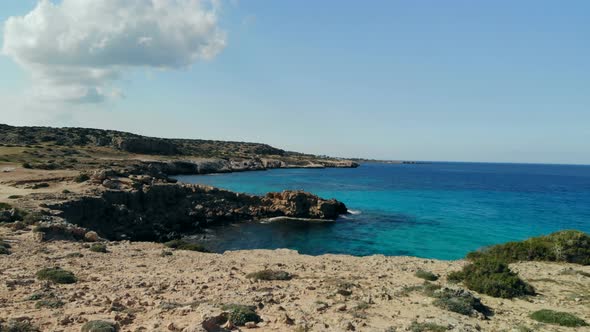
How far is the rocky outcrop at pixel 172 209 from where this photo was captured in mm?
32281

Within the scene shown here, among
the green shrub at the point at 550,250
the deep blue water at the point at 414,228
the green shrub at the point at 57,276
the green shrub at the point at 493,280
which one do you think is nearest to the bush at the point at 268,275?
the green shrub at the point at 57,276

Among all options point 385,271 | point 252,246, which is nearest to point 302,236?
point 252,246

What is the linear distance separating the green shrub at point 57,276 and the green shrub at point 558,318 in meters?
15.1

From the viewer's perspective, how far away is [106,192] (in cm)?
3556

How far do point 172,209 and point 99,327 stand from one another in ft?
114

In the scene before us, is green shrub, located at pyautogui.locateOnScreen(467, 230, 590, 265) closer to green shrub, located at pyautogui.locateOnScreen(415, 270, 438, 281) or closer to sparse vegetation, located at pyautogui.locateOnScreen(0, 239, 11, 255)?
green shrub, located at pyautogui.locateOnScreen(415, 270, 438, 281)

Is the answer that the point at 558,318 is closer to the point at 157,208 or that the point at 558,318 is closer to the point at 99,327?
the point at 99,327

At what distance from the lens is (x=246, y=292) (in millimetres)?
11953

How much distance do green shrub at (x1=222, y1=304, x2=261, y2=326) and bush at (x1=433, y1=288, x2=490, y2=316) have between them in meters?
5.91

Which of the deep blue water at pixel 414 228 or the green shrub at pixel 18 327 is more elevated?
the green shrub at pixel 18 327

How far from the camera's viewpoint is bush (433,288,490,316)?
1090cm

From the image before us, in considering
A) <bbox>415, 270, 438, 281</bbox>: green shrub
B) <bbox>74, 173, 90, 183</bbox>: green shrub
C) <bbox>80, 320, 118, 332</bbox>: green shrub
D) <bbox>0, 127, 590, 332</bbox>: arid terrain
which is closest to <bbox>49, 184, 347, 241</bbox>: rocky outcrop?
<bbox>0, 127, 590, 332</bbox>: arid terrain

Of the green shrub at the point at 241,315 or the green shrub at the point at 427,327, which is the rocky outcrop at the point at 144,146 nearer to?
the green shrub at the point at 241,315

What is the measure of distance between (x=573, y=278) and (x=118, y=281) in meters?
18.4
